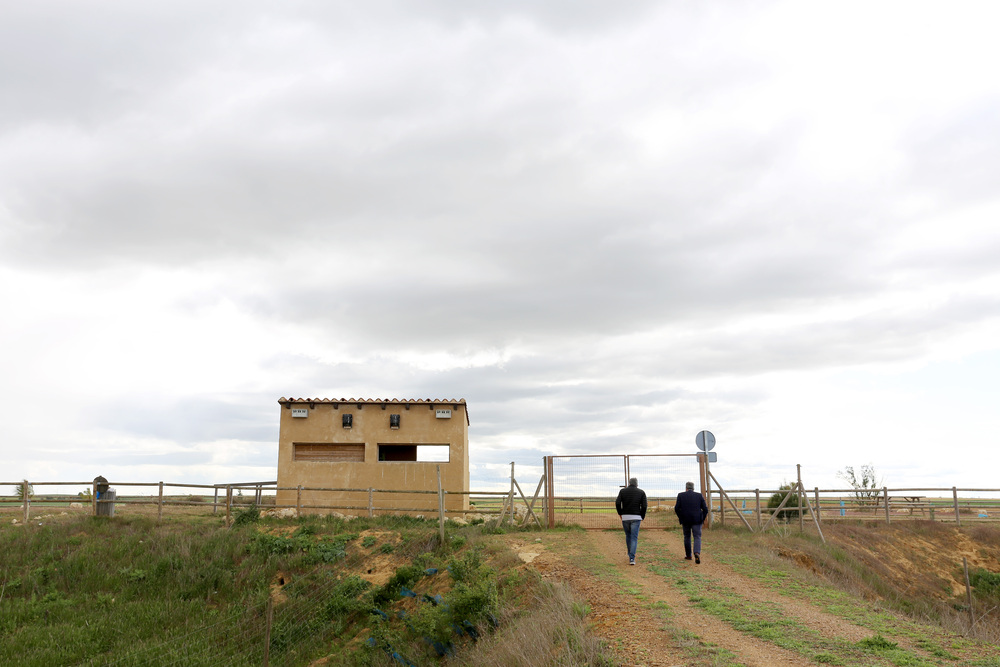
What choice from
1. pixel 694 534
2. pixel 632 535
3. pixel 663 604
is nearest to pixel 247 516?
pixel 632 535

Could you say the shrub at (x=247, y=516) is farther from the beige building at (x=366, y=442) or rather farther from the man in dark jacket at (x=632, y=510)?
the man in dark jacket at (x=632, y=510)

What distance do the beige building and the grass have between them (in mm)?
2920

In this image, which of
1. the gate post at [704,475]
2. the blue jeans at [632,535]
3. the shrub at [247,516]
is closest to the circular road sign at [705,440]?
the gate post at [704,475]

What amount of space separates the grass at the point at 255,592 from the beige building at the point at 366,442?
2920 millimetres

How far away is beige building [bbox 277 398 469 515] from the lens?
1102 inches

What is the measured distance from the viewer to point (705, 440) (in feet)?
71.8

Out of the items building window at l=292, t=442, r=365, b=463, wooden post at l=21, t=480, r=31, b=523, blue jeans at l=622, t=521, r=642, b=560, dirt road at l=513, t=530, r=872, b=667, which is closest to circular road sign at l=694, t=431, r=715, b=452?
dirt road at l=513, t=530, r=872, b=667

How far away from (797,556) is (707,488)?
446cm

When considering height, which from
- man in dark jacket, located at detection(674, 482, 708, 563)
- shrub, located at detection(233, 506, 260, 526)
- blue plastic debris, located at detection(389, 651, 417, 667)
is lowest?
blue plastic debris, located at detection(389, 651, 417, 667)

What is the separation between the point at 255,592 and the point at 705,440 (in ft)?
44.9

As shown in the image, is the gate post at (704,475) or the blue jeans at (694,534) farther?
the gate post at (704,475)

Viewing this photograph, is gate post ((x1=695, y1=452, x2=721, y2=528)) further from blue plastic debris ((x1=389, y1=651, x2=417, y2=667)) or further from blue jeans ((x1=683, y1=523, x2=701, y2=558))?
blue plastic debris ((x1=389, y1=651, x2=417, y2=667))

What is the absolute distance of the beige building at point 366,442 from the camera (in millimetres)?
28000

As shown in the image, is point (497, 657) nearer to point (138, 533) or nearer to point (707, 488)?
point (707, 488)
